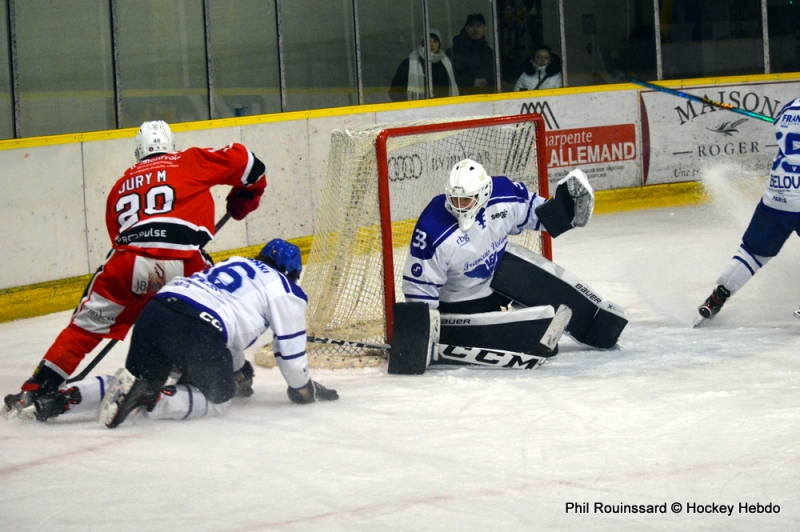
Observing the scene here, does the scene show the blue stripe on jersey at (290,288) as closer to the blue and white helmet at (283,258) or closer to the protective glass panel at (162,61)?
the blue and white helmet at (283,258)

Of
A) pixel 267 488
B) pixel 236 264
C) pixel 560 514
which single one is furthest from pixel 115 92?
pixel 560 514

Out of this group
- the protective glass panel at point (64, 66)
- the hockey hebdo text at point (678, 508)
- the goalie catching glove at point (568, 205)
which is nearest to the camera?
the hockey hebdo text at point (678, 508)

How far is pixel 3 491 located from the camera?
2.81m

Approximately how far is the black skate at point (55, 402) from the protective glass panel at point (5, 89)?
264cm

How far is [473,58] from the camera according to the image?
8031mm

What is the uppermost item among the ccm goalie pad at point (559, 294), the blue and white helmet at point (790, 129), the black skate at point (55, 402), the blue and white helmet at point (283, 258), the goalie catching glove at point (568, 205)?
the blue and white helmet at point (790, 129)

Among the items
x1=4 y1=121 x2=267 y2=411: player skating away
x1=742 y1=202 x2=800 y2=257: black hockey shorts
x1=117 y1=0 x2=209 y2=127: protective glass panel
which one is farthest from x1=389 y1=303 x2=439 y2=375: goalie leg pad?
x1=117 y1=0 x2=209 y2=127: protective glass panel

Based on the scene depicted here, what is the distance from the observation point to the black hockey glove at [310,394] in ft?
11.5

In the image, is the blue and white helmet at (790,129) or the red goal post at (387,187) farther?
the blue and white helmet at (790,129)

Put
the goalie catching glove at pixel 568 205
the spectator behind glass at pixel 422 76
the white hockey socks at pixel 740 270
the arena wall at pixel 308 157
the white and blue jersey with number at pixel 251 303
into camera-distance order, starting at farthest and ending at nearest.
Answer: the spectator behind glass at pixel 422 76
the arena wall at pixel 308 157
the white hockey socks at pixel 740 270
the goalie catching glove at pixel 568 205
the white and blue jersey with number at pixel 251 303

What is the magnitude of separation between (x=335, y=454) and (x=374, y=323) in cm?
133

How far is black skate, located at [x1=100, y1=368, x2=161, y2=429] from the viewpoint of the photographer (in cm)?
320

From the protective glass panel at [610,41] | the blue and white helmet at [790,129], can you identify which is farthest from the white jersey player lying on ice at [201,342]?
the protective glass panel at [610,41]

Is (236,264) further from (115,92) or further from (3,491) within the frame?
(115,92)
